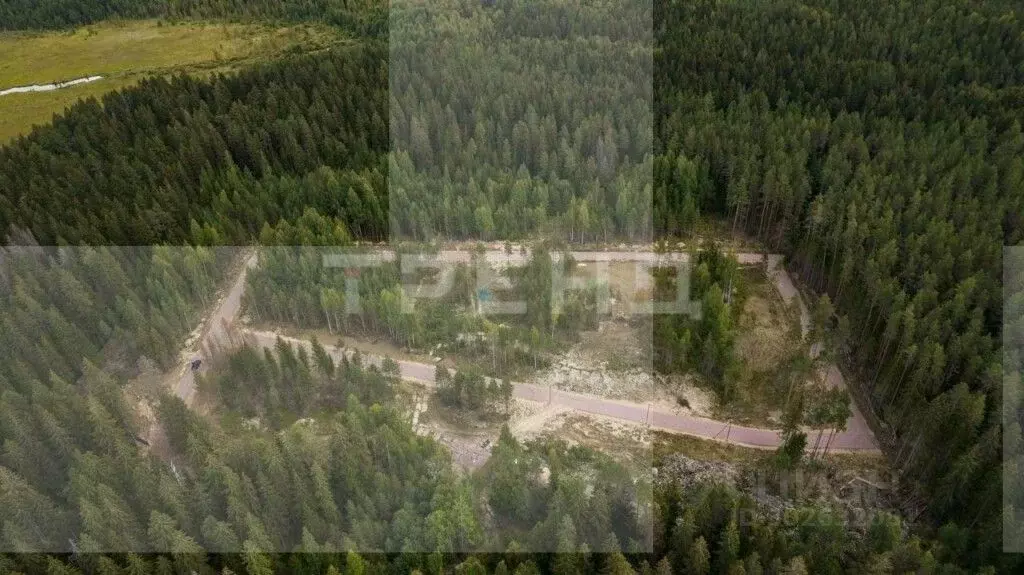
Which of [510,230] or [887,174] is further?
[510,230]

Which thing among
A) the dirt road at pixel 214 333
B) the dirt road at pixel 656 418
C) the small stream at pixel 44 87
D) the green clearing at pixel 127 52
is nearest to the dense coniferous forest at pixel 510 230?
the dirt road at pixel 214 333

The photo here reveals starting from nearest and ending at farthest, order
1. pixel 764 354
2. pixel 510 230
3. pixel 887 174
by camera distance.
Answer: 1. pixel 764 354
2. pixel 887 174
3. pixel 510 230

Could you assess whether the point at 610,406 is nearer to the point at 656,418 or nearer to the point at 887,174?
the point at 656,418

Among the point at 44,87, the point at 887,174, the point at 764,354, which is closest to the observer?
the point at 764,354

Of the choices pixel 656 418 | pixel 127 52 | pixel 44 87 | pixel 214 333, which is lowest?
pixel 656 418

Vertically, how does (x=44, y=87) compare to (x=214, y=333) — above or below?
above

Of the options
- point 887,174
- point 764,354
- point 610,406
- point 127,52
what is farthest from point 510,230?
point 127,52
